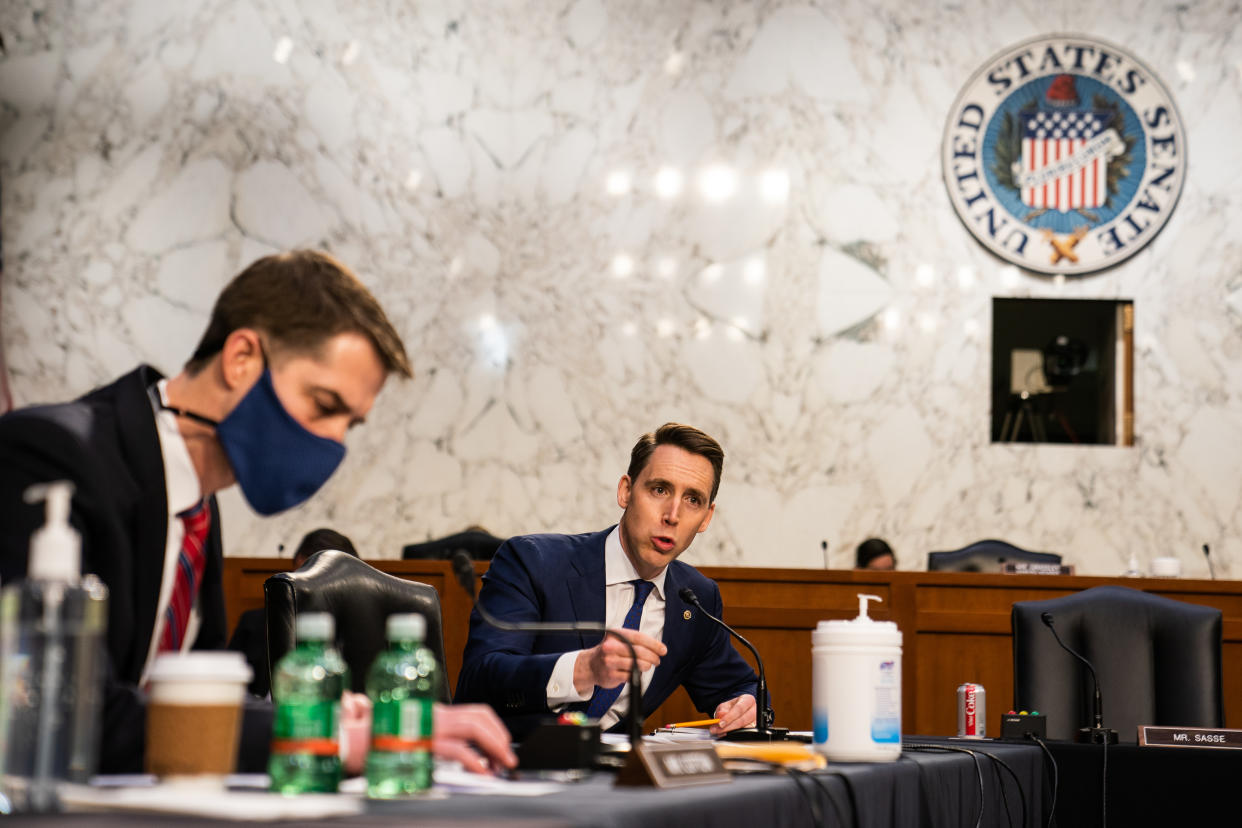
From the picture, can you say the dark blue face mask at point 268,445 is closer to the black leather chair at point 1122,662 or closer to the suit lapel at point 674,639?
the suit lapel at point 674,639

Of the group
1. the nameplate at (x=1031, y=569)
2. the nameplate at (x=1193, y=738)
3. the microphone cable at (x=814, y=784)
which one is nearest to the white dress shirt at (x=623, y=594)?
the nameplate at (x=1193, y=738)

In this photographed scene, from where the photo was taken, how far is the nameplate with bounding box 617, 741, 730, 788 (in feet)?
4.91

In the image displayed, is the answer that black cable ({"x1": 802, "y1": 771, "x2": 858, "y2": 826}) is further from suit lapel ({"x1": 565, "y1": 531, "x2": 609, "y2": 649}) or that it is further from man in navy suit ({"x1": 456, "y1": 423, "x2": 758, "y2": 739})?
suit lapel ({"x1": 565, "y1": 531, "x2": 609, "y2": 649})

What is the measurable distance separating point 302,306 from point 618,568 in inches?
59.8

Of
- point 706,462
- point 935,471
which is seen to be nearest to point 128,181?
point 935,471

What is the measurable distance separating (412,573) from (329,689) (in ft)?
13.4

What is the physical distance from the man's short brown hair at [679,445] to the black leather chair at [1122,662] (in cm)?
87

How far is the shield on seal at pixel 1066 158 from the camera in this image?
25.1 ft

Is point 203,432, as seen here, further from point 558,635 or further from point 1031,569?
point 1031,569

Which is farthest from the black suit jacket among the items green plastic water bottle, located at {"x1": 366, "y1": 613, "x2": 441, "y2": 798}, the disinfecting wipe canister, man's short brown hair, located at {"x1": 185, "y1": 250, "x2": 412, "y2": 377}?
the disinfecting wipe canister

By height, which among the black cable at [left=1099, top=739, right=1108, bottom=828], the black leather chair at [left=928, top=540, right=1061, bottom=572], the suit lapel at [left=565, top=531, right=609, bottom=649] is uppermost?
the black leather chair at [left=928, top=540, right=1061, bottom=572]

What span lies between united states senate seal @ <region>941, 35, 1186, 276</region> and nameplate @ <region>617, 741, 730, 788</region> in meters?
6.44

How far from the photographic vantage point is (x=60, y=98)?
307 inches

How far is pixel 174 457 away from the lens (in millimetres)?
1744
